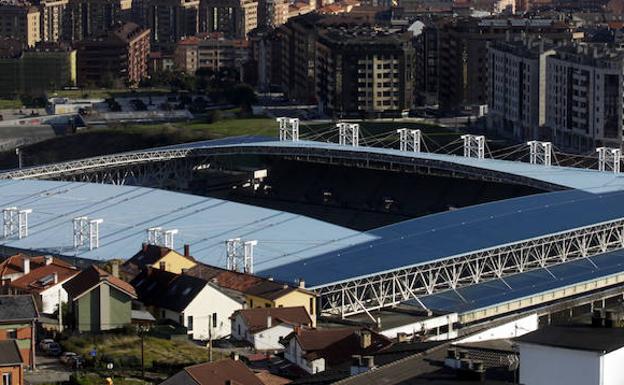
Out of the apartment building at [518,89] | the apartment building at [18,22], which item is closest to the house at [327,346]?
the apartment building at [518,89]

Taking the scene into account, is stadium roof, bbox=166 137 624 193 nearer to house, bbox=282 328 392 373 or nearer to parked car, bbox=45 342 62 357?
house, bbox=282 328 392 373

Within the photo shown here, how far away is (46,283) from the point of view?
22.5 meters

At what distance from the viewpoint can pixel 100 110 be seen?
61.9 meters

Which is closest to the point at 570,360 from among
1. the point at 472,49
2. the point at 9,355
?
the point at 9,355

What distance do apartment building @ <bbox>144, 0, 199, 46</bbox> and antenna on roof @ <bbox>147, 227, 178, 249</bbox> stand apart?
59.2m

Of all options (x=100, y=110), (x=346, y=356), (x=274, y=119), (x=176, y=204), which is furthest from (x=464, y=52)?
(x=346, y=356)

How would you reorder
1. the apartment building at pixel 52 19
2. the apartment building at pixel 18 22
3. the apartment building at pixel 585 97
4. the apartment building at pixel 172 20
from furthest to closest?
1. the apartment building at pixel 172 20
2. the apartment building at pixel 52 19
3. the apartment building at pixel 18 22
4. the apartment building at pixel 585 97

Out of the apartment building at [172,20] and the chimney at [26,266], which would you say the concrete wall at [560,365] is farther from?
the apartment building at [172,20]

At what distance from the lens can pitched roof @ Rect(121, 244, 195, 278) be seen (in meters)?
24.2

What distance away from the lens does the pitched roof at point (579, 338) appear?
9.25m

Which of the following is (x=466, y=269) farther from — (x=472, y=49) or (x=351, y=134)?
(x=472, y=49)

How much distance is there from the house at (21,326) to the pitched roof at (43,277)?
12.7 ft

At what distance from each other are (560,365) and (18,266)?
1551cm

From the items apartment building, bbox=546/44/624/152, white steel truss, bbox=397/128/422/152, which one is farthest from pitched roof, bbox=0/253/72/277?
apartment building, bbox=546/44/624/152
